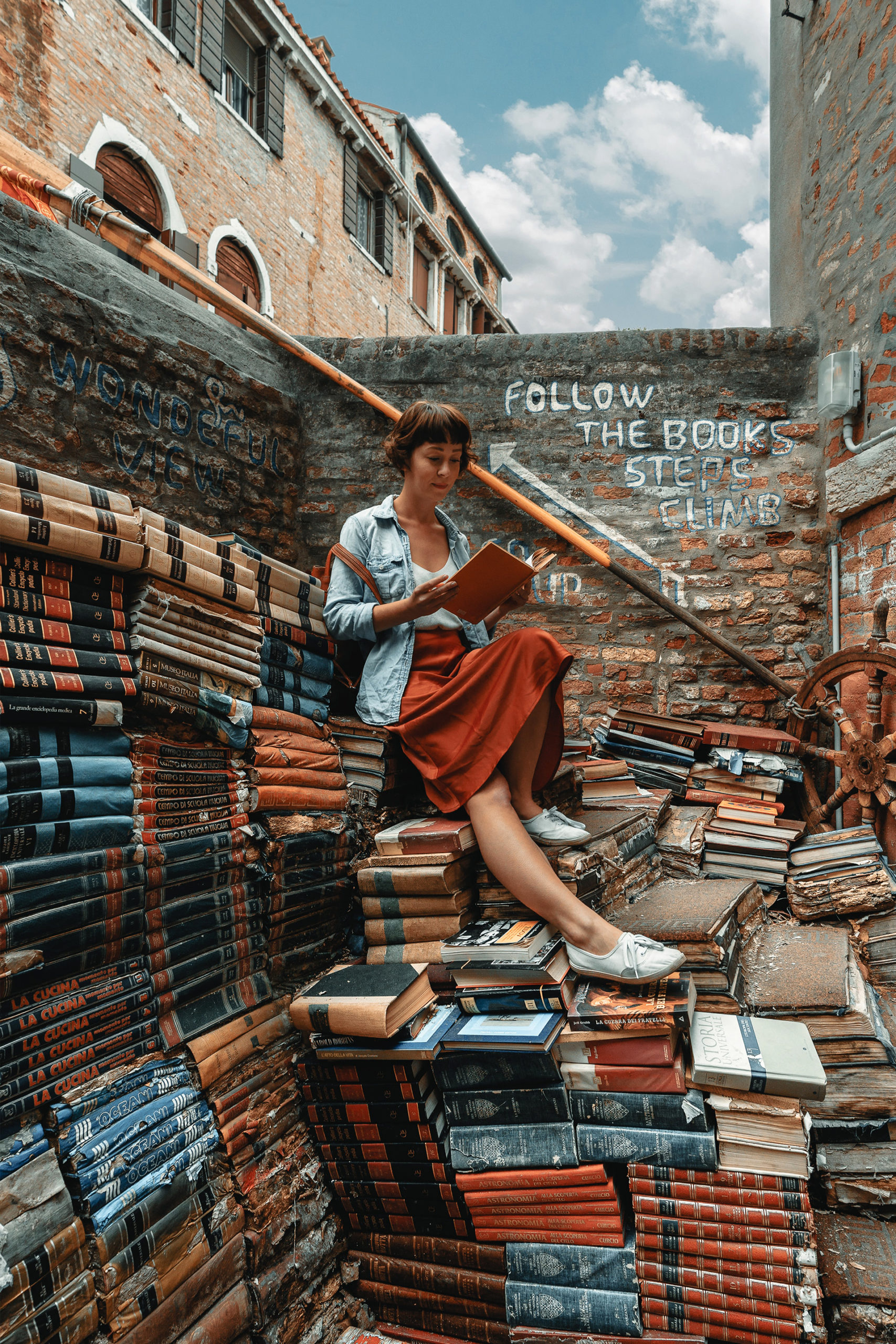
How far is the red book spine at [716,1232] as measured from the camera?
5.53ft

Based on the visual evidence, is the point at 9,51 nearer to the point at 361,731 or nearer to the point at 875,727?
the point at 361,731

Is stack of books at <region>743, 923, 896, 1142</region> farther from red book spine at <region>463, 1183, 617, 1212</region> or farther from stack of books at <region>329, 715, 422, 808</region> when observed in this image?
stack of books at <region>329, 715, 422, 808</region>

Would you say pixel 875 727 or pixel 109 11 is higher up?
pixel 109 11

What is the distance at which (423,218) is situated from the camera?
58.8ft

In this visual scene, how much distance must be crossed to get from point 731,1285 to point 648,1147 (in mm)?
302

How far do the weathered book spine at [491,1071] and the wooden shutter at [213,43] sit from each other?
512 inches

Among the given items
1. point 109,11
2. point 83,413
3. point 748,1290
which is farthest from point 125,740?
point 109,11

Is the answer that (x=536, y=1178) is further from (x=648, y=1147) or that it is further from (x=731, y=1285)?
(x=731, y=1285)

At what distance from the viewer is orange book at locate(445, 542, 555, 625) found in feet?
7.59

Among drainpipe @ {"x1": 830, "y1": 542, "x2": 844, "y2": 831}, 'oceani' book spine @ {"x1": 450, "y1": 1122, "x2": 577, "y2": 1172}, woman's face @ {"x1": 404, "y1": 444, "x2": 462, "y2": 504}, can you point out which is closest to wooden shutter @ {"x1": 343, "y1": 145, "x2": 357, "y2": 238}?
drainpipe @ {"x1": 830, "y1": 542, "x2": 844, "y2": 831}

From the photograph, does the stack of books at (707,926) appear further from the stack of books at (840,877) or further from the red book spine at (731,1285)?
the red book spine at (731,1285)

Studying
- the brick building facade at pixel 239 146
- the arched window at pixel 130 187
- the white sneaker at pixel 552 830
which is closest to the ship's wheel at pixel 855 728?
the white sneaker at pixel 552 830

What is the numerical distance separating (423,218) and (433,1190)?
19.7m

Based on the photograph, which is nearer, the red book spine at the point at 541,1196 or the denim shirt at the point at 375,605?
the red book spine at the point at 541,1196
